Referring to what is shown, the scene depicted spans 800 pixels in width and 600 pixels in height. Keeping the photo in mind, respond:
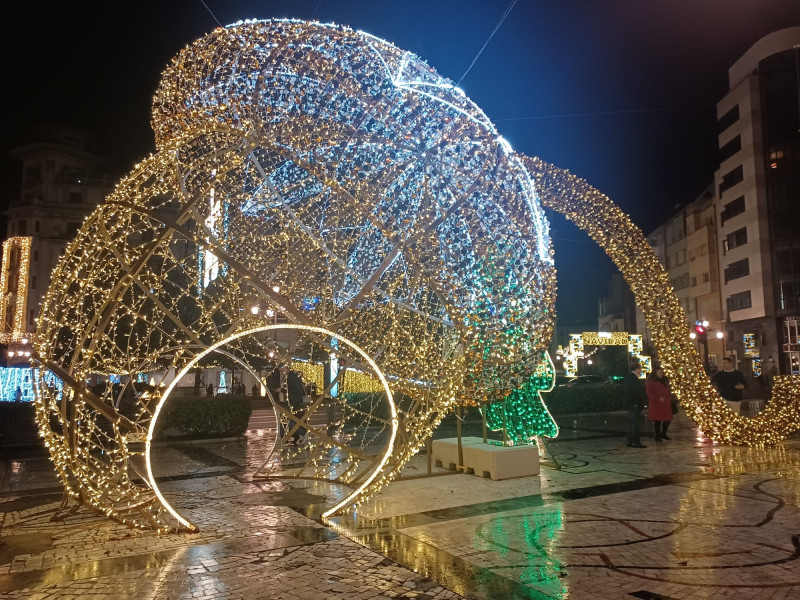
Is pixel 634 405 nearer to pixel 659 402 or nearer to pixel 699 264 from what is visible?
pixel 659 402

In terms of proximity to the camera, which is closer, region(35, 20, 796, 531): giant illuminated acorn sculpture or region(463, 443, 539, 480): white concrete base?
region(35, 20, 796, 531): giant illuminated acorn sculpture

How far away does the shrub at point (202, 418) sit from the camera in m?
13.9

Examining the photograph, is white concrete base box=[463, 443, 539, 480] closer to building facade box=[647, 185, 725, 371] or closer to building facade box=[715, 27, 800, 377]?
building facade box=[715, 27, 800, 377]

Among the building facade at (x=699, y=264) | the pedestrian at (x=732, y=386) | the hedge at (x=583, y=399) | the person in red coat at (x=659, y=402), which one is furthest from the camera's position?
the building facade at (x=699, y=264)

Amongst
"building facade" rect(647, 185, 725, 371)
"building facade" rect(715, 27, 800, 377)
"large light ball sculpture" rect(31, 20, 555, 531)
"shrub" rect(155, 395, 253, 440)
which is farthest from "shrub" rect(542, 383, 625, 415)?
"building facade" rect(647, 185, 725, 371)

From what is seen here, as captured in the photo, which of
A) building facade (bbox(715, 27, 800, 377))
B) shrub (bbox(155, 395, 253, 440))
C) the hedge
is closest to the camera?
shrub (bbox(155, 395, 253, 440))

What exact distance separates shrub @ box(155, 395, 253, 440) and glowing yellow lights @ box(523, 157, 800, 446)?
8625 mm

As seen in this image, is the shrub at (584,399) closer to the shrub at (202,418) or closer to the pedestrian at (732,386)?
the pedestrian at (732,386)

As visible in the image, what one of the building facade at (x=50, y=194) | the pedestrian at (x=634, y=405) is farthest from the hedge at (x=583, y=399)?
the building facade at (x=50, y=194)

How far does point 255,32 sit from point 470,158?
259 cm

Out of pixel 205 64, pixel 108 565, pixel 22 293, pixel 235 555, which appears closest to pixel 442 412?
pixel 235 555

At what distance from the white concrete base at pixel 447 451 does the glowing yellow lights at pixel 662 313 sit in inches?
140

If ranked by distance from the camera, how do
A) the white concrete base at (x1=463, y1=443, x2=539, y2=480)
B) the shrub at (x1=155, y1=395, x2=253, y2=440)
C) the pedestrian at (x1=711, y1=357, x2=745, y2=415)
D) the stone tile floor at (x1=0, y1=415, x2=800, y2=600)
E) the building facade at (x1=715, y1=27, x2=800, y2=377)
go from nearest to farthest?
the stone tile floor at (x1=0, y1=415, x2=800, y2=600) < the white concrete base at (x1=463, y1=443, x2=539, y2=480) < the pedestrian at (x1=711, y1=357, x2=745, y2=415) < the shrub at (x1=155, y1=395, x2=253, y2=440) < the building facade at (x1=715, y1=27, x2=800, y2=377)

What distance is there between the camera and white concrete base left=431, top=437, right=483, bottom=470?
952 centimetres
